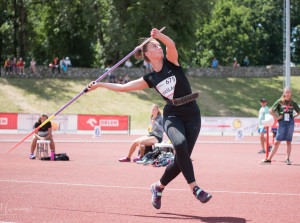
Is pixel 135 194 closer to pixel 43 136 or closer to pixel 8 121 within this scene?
pixel 43 136

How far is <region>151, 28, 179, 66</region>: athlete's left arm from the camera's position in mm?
6191

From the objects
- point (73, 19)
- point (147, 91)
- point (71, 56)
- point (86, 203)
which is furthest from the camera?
point (71, 56)

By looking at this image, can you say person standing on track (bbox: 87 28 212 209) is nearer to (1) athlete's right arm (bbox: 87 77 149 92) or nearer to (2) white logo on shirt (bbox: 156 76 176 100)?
(2) white logo on shirt (bbox: 156 76 176 100)

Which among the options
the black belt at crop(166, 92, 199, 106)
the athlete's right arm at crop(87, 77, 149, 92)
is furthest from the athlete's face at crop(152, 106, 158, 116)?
the black belt at crop(166, 92, 199, 106)

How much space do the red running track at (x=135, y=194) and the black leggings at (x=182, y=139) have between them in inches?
19.1

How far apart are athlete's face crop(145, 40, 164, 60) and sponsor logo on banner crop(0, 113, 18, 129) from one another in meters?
23.3

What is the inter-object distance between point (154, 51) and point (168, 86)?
19.5 inches

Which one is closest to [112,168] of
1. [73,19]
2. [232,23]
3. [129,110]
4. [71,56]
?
[129,110]

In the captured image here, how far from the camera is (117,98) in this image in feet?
127

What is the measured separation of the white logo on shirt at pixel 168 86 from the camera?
624cm

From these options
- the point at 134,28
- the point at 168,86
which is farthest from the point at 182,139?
the point at 134,28

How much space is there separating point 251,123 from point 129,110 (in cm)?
1027

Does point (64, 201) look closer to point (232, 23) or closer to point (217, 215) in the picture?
point (217, 215)

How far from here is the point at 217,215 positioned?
5934 mm
